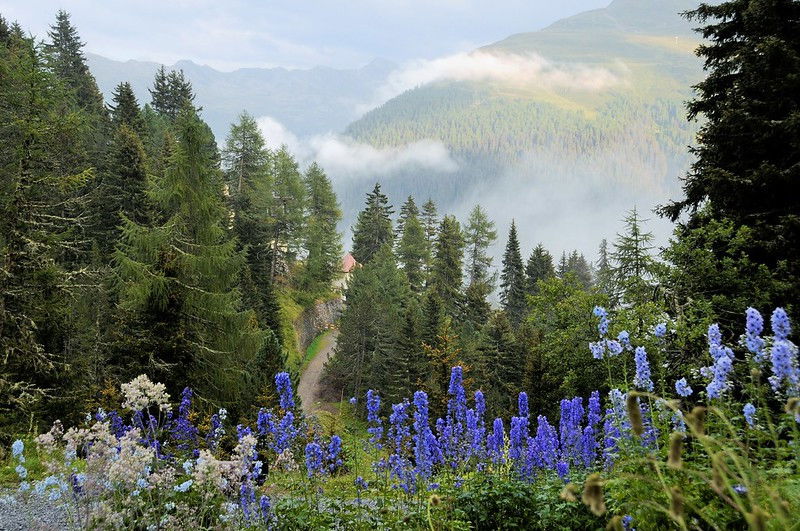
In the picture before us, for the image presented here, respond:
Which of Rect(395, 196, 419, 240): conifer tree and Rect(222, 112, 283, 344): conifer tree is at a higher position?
Rect(222, 112, 283, 344): conifer tree

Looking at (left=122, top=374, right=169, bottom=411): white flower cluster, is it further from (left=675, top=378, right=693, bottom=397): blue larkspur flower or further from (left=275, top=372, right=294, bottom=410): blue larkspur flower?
(left=675, top=378, right=693, bottom=397): blue larkspur flower

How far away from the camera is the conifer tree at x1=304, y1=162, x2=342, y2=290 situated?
1916 inches

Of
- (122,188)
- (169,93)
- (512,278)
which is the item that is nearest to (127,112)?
(122,188)

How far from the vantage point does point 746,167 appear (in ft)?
38.1

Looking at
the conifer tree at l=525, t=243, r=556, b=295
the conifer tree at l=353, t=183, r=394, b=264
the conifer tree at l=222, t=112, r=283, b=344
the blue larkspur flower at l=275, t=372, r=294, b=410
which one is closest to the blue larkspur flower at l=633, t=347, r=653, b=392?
the blue larkspur flower at l=275, t=372, r=294, b=410

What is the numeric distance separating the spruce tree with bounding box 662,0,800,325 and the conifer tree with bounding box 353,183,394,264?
47572 millimetres

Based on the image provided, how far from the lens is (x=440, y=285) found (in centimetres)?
5134

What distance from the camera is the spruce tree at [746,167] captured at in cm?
1066

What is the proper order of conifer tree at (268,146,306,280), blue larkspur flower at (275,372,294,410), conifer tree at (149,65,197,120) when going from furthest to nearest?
conifer tree at (149,65,197,120) < conifer tree at (268,146,306,280) < blue larkspur flower at (275,372,294,410)

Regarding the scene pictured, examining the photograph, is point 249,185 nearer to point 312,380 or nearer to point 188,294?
point 312,380

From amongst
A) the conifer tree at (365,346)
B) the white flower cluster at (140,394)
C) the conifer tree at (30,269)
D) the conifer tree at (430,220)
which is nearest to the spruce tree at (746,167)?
the white flower cluster at (140,394)

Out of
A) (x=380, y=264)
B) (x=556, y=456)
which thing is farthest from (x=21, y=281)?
(x=380, y=264)

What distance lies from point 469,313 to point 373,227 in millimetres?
19127

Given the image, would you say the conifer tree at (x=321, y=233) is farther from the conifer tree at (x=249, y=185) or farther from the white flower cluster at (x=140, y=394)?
the white flower cluster at (x=140, y=394)
